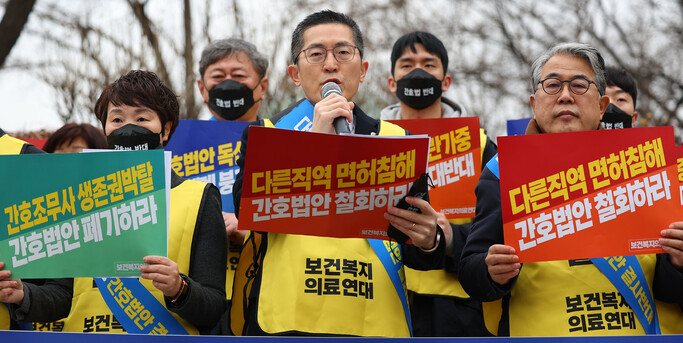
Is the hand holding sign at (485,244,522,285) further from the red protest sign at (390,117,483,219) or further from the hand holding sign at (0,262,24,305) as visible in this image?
the hand holding sign at (0,262,24,305)

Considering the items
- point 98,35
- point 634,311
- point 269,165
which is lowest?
point 634,311

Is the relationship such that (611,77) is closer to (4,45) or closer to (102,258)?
(102,258)

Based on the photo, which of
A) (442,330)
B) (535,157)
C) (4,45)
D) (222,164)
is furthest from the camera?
(4,45)

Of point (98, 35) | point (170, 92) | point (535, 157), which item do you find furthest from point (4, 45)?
point (535, 157)

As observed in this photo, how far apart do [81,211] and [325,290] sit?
3.33 ft

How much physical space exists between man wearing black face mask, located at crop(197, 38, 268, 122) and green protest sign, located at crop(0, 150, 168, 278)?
2.10 m

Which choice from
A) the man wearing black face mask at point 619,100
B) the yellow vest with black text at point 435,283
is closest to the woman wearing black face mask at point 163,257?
the yellow vest with black text at point 435,283

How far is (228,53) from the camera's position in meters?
5.30

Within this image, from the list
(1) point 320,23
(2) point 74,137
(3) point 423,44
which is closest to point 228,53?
(2) point 74,137

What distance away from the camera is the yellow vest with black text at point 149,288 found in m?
3.37

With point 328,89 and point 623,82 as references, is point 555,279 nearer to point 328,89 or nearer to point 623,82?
point 328,89

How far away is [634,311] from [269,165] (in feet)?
5.39

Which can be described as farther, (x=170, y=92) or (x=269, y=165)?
(x=170, y=92)

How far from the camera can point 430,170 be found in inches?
169
